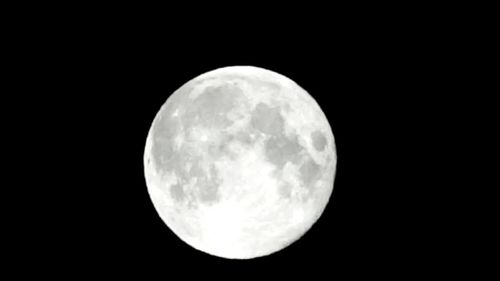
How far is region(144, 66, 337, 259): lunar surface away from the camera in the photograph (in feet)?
16.4

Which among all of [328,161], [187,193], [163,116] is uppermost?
[163,116]

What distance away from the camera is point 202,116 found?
512 centimetres

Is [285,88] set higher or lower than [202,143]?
higher

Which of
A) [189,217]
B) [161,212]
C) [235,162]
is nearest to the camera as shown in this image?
[235,162]

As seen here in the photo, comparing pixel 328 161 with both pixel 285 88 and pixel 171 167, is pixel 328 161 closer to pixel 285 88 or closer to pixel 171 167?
pixel 285 88

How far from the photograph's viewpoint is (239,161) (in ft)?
16.3

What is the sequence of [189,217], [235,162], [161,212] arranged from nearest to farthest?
[235,162] < [189,217] < [161,212]

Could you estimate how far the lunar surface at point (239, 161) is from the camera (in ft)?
16.4

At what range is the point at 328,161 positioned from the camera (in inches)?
216

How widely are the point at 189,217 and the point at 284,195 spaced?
3.11ft

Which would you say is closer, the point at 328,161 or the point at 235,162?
the point at 235,162

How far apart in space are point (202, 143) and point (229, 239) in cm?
101

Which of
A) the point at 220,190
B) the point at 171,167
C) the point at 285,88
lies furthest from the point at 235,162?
the point at 285,88

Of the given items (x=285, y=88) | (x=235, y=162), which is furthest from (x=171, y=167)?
(x=285, y=88)
